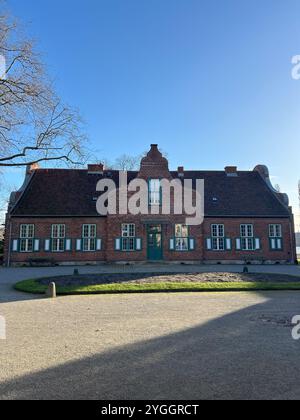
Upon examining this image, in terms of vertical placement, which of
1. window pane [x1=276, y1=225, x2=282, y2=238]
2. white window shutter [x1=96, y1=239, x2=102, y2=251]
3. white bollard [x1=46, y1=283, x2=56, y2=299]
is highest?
window pane [x1=276, y1=225, x2=282, y2=238]

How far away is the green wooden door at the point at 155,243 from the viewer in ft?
83.5

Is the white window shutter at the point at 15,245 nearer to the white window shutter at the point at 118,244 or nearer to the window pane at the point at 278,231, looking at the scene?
the white window shutter at the point at 118,244

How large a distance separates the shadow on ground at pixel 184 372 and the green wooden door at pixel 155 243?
18880 mm

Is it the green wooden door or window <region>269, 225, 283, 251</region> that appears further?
window <region>269, 225, 283, 251</region>

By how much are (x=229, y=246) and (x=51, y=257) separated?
14307mm

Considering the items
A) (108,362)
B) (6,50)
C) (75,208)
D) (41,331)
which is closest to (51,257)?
(75,208)

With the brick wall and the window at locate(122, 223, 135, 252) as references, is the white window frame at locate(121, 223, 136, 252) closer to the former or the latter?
the window at locate(122, 223, 135, 252)

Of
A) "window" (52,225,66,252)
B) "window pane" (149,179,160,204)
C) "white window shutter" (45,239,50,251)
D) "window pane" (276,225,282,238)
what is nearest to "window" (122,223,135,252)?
"window pane" (149,179,160,204)

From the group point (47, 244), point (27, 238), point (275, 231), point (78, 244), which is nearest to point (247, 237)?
point (275, 231)

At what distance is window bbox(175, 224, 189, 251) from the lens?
25.6 m

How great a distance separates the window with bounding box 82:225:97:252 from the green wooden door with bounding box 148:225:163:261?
14.6ft

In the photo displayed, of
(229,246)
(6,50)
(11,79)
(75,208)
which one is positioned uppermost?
(6,50)
